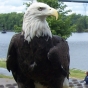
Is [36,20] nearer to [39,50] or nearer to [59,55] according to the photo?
[39,50]

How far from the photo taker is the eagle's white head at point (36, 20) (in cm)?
308

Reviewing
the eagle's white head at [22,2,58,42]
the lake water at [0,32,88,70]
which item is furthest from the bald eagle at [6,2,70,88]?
the lake water at [0,32,88,70]

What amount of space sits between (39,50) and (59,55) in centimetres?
24

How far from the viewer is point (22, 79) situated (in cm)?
348

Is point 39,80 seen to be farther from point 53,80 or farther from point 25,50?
point 25,50

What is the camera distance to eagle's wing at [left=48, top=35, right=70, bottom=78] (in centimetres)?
319

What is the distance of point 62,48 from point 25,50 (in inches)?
17.0

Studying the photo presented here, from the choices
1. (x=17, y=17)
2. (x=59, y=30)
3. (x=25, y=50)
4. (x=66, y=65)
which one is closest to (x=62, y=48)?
(x=66, y=65)

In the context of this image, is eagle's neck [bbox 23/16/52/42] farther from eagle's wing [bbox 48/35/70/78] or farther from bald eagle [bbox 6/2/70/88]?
eagle's wing [bbox 48/35/70/78]

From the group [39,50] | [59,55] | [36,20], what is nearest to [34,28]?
[36,20]

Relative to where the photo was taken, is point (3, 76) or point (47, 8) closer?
point (47, 8)

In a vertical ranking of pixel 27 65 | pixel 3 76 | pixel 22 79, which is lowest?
pixel 3 76

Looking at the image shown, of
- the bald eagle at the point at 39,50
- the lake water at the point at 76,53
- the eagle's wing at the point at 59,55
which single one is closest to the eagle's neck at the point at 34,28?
the bald eagle at the point at 39,50

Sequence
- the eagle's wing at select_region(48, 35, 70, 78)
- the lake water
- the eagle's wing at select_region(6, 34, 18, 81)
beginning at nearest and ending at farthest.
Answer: the eagle's wing at select_region(48, 35, 70, 78) → the eagle's wing at select_region(6, 34, 18, 81) → the lake water
